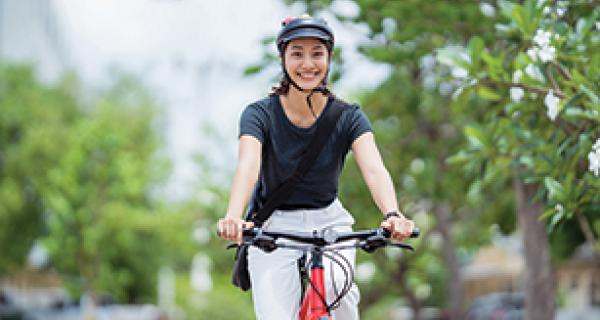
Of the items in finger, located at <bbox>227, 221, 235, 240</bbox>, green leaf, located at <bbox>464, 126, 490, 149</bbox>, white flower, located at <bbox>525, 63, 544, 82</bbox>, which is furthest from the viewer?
green leaf, located at <bbox>464, 126, 490, 149</bbox>

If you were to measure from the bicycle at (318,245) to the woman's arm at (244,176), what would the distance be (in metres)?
0.13

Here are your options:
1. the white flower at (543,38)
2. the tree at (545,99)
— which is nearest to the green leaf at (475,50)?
the tree at (545,99)

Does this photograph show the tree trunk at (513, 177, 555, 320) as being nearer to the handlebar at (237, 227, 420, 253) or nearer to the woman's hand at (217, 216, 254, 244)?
the handlebar at (237, 227, 420, 253)

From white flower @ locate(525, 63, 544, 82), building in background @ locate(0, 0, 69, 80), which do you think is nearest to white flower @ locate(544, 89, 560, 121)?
white flower @ locate(525, 63, 544, 82)

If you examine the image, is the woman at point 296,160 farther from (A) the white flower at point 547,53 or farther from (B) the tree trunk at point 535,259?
(B) the tree trunk at point 535,259

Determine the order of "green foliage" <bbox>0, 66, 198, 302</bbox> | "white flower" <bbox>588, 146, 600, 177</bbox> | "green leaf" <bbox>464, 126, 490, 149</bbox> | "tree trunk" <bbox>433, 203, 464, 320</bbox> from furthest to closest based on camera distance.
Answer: "green foliage" <bbox>0, 66, 198, 302</bbox>, "tree trunk" <bbox>433, 203, 464, 320</bbox>, "green leaf" <bbox>464, 126, 490, 149</bbox>, "white flower" <bbox>588, 146, 600, 177</bbox>

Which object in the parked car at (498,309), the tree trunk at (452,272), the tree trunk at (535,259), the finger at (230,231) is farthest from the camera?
the parked car at (498,309)

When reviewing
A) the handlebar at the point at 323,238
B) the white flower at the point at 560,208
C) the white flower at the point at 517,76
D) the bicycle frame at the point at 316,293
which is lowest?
the bicycle frame at the point at 316,293

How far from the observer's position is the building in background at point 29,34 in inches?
1332

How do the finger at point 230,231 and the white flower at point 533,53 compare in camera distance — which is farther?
the white flower at point 533,53

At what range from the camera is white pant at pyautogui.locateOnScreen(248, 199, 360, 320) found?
3422mm

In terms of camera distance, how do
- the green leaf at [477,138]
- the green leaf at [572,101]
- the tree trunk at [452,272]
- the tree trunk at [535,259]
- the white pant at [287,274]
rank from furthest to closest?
the tree trunk at [452,272] < the tree trunk at [535,259] < the green leaf at [477,138] < the green leaf at [572,101] < the white pant at [287,274]

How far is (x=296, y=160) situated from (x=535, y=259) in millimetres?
5239

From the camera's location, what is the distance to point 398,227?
126 inches
